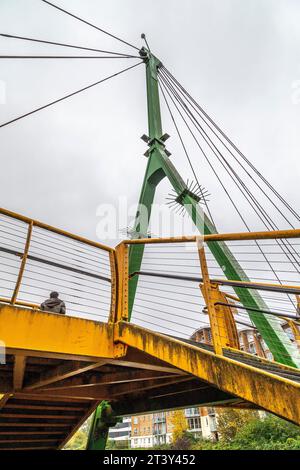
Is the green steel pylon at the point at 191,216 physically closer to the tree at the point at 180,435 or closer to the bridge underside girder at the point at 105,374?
the bridge underside girder at the point at 105,374

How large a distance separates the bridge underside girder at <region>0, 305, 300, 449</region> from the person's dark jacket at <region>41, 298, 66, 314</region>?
72 centimetres

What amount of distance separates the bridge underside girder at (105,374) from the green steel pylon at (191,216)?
4.25ft

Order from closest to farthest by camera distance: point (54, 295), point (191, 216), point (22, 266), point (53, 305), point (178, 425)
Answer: point (22, 266) < point (53, 305) < point (54, 295) < point (191, 216) < point (178, 425)

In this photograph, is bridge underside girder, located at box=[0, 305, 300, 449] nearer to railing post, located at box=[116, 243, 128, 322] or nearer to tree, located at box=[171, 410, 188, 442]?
railing post, located at box=[116, 243, 128, 322]

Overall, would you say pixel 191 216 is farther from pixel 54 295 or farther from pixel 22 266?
pixel 22 266

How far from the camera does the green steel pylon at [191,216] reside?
15.5 ft

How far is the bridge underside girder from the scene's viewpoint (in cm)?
203

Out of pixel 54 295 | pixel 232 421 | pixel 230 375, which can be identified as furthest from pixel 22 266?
pixel 232 421

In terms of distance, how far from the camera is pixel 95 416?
612 centimetres

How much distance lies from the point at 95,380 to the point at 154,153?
6.74 m

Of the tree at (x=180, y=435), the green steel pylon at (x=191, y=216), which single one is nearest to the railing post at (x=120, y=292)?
the green steel pylon at (x=191, y=216)

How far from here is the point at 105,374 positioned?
4273mm

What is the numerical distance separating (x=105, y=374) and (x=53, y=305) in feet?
4.25

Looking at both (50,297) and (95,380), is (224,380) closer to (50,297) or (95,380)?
(95,380)
